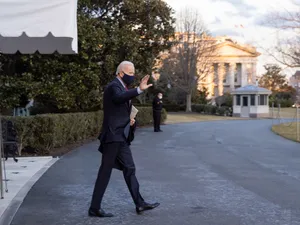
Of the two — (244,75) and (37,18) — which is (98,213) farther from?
(244,75)

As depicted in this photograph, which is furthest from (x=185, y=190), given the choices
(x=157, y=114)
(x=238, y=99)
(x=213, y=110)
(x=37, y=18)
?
(x=213, y=110)

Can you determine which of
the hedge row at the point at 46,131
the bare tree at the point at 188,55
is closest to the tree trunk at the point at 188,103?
the bare tree at the point at 188,55

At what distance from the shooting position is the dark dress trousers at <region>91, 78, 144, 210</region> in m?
6.30

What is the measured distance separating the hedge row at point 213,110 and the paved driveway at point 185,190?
3558 centimetres

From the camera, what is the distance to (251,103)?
48062mm

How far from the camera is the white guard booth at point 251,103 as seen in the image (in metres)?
47.7

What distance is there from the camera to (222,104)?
57938 millimetres

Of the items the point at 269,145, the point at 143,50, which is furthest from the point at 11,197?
the point at 143,50

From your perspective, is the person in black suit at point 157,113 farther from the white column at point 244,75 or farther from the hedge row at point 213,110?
the white column at point 244,75

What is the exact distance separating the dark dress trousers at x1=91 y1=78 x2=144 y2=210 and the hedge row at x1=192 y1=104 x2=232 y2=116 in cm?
4394

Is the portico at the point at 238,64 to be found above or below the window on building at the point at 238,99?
above

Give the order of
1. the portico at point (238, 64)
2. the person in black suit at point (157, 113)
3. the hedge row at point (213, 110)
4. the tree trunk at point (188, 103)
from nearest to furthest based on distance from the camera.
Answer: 1. the person in black suit at point (157, 113)
2. the hedge row at point (213, 110)
3. the tree trunk at point (188, 103)
4. the portico at point (238, 64)

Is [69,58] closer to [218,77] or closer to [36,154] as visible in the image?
[36,154]

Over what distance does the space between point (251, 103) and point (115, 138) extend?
141 ft
